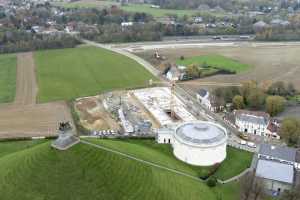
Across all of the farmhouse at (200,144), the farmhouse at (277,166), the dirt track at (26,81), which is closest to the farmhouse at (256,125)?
the farmhouse at (277,166)

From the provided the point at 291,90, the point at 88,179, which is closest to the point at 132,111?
the point at 88,179

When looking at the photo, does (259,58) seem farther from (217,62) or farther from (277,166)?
(277,166)

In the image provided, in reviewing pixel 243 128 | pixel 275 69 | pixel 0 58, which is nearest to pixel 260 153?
pixel 243 128

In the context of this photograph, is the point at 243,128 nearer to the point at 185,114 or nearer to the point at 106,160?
the point at 185,114

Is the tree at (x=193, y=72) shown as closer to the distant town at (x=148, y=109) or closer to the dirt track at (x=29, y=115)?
the distant town at (x=148, y=109)

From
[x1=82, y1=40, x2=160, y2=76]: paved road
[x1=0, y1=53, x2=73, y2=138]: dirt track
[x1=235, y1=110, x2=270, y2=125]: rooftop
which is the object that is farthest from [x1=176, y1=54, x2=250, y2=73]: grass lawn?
[x1=0, y1=53, x2=73, y2=138]: dirt track

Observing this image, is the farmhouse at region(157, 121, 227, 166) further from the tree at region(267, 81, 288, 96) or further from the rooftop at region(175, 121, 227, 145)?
the tree at region(267, 81, 288, 96)
